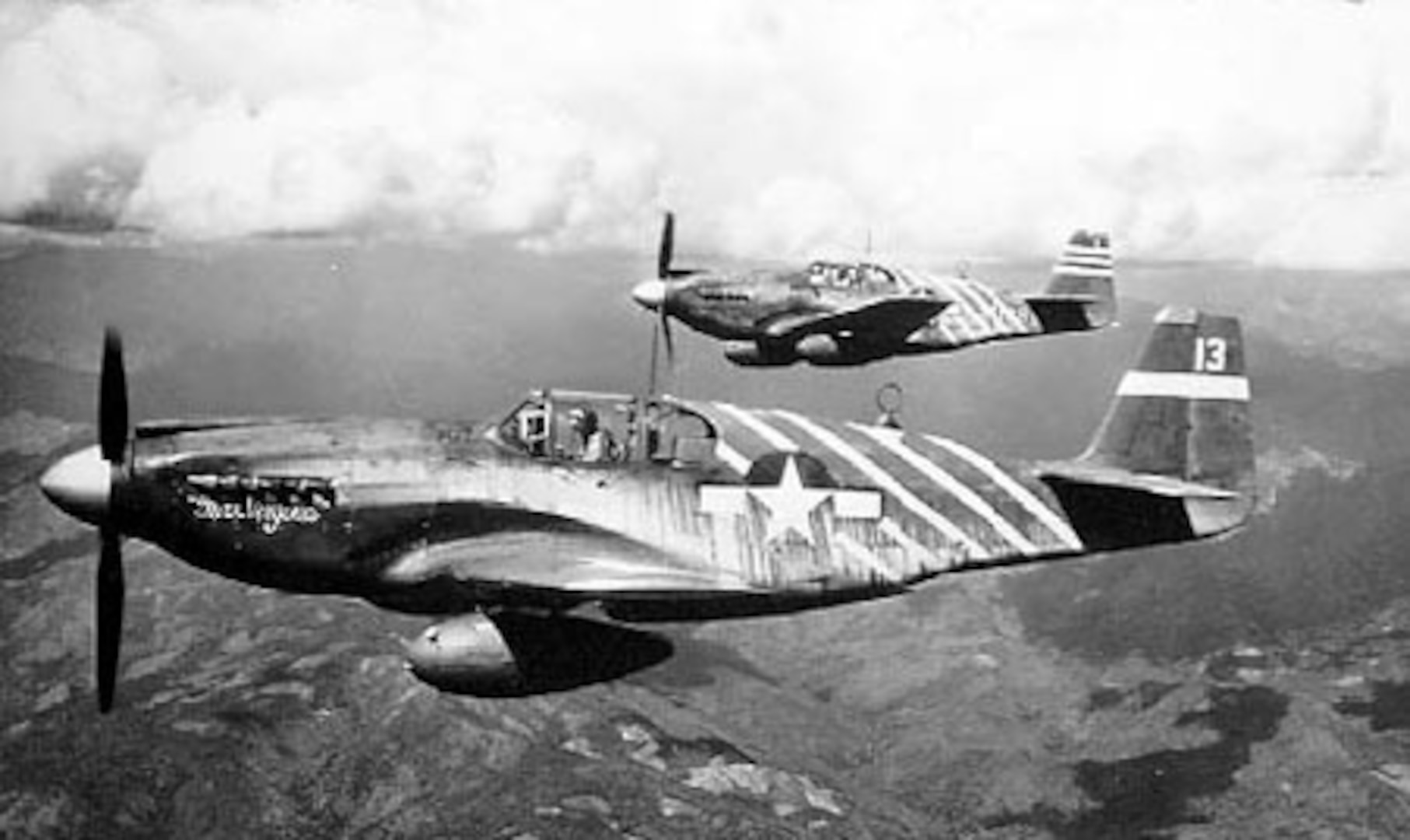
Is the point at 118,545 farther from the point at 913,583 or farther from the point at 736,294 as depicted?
the point at 736,294

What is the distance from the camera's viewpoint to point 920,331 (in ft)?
77.5

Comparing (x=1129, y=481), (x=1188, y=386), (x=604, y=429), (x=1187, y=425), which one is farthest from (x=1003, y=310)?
(x=604, y=429)

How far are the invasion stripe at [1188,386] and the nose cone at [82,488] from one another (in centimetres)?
1156

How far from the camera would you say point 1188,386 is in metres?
16.1

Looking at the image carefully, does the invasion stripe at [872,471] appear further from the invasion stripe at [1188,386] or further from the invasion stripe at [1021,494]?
the invasion stripe at [1188,386]

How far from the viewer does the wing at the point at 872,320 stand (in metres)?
22.1

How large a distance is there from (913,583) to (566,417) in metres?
4.14

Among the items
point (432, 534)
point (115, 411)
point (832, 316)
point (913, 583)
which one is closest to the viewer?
point (115, 411)

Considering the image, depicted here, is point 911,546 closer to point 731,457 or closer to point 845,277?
point 731,457

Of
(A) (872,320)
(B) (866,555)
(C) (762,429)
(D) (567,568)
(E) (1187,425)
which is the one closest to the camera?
(D) (567,568)

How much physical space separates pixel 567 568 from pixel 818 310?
11.7 meters

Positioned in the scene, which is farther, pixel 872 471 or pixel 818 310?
pixel 818 310

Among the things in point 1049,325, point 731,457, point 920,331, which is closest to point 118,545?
point 731,457

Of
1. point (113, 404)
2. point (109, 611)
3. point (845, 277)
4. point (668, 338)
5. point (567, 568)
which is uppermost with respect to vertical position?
point (845, 277)
